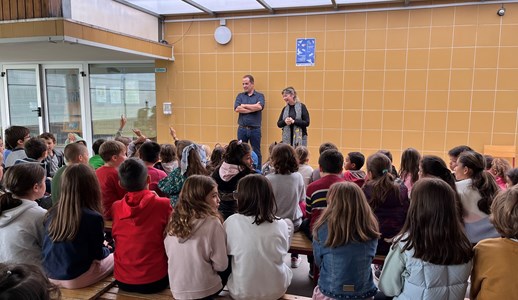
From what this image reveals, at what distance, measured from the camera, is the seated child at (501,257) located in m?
1.61

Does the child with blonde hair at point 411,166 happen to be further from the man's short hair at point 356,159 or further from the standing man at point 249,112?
the standing man at point 249,112

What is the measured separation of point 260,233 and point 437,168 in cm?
152

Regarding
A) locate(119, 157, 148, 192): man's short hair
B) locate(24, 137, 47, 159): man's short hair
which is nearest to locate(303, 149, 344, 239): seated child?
locate(119, 157, 148, 192): man's short hair

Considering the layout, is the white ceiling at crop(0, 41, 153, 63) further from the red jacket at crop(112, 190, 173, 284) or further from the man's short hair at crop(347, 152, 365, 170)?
the man's short hair at crop(347, 152, 365, 170)

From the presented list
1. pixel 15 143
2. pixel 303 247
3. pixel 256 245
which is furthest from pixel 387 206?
pixel 15 143

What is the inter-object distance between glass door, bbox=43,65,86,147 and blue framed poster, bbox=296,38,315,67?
13.5 ft

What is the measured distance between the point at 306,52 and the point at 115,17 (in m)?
2.83

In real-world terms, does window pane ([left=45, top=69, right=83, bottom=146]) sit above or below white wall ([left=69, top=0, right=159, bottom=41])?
below

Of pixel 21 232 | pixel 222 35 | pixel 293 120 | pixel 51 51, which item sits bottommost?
pixel 21 232

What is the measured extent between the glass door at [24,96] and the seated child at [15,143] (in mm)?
3872

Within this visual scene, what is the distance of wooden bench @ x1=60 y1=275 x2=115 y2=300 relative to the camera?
204cm

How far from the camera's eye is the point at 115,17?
17.4 ft

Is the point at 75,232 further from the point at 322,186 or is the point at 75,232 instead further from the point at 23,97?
the point at 23,97

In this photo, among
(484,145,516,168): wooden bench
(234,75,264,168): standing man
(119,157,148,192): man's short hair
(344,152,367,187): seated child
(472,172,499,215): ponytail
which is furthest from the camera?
(234,75,264,168): standing man
